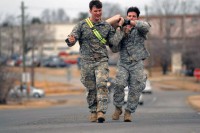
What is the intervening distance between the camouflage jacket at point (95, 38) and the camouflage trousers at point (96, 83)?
0.14 metres

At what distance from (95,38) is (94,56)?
32 cm

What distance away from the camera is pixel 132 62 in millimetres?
12984

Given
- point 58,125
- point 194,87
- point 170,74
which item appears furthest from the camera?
point 170,74

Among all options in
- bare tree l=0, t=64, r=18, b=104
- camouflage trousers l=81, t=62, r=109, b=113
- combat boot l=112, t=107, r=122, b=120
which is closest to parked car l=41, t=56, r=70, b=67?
bare tree l=0, t=64, r=18, b=104

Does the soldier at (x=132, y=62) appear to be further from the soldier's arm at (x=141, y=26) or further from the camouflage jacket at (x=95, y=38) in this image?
the camouflage jacket at (x=95, y=38)

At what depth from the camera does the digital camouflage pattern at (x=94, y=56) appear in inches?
498

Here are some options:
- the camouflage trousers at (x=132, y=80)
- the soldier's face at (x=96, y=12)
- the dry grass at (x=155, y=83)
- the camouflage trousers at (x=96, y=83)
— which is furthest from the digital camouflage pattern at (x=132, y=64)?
the dry grass at (x=155, y=83)

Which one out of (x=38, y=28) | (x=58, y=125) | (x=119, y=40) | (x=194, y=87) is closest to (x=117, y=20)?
(x=119, y=40)

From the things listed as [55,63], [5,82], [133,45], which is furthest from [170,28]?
[133,45]

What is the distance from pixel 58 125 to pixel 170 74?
7984 centimetres

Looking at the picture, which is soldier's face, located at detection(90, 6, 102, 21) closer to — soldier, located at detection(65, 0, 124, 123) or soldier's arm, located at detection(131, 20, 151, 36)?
soldier, located at detection(65, 0, 124, 123)

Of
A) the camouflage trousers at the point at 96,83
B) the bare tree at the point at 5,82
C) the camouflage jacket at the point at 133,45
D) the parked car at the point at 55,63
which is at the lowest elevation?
the parked car at the point at 55,63

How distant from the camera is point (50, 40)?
426 ft

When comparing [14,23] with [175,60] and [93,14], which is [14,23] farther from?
[93,14]
